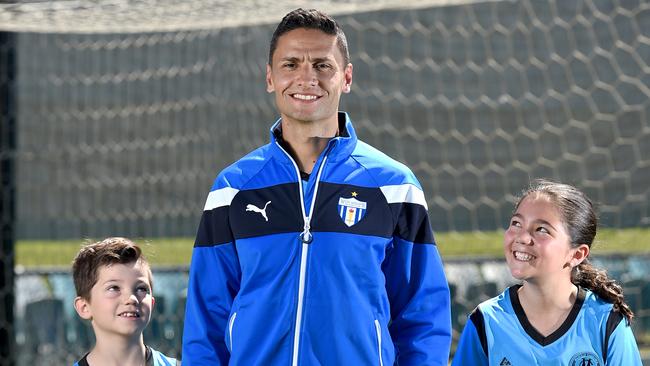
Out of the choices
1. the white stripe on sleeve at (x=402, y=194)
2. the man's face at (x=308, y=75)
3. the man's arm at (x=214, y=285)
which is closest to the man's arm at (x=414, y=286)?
the white stripe on sleeve at (x=402, y=194)

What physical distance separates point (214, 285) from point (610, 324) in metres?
0.98

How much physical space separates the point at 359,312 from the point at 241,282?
281mm

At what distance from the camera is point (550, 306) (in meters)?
2.73

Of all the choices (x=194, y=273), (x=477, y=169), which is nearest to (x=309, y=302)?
(x=194, y=273)

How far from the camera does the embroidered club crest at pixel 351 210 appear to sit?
2.40 metres

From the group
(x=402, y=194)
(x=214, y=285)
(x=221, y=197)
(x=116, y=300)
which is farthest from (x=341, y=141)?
(x=116, y=300)

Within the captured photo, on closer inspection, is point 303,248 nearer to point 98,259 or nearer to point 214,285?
point 214,285

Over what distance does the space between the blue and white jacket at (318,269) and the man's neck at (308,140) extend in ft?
0.13

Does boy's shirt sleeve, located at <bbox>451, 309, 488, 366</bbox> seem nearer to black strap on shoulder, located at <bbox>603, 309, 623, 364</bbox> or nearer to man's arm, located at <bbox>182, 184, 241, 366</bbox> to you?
black strap on shoulder, located at <bbox>603, 309, 623, 364</bbox>

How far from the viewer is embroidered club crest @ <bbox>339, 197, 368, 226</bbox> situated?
94.4 inches

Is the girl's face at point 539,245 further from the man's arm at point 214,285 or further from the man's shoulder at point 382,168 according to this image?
the man's arm at point 214,285

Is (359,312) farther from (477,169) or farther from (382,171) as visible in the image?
(477,169)

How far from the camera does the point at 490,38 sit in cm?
706

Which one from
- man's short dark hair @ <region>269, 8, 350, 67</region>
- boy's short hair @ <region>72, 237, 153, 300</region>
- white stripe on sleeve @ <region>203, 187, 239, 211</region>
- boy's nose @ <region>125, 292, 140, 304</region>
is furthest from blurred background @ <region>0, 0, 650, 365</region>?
white stripe on sleeve @ <region>203, 187, 239, 211</region>
